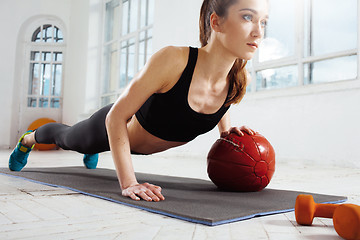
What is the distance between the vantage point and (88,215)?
1126 millimetres

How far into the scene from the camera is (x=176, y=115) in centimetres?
160

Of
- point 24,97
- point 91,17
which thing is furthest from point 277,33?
point 24,97

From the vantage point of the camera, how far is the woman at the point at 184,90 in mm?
1433

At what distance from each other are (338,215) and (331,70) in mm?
3085

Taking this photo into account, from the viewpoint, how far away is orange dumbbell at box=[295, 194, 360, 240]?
861 millimetres

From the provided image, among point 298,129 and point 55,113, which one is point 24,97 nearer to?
point 55,113

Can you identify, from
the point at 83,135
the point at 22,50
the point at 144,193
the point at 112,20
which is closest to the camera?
the point at 144,193

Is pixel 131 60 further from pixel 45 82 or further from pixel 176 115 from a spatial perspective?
pixel 176 115

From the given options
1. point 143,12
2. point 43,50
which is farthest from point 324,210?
point 43,50

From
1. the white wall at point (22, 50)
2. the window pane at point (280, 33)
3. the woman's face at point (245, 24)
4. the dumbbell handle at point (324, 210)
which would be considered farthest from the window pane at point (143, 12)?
the dumbbell handle at point (324, 210)

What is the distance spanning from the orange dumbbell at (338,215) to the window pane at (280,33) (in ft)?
10.8

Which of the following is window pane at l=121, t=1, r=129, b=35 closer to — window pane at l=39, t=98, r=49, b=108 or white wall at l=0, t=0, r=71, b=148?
white wall at l=0, t=0, r=71, b=148

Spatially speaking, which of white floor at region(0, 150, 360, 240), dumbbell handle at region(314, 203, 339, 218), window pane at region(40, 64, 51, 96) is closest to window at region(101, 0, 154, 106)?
window pane at region(40, 64, 51, 96)

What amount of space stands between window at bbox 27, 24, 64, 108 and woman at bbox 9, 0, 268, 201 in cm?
673
